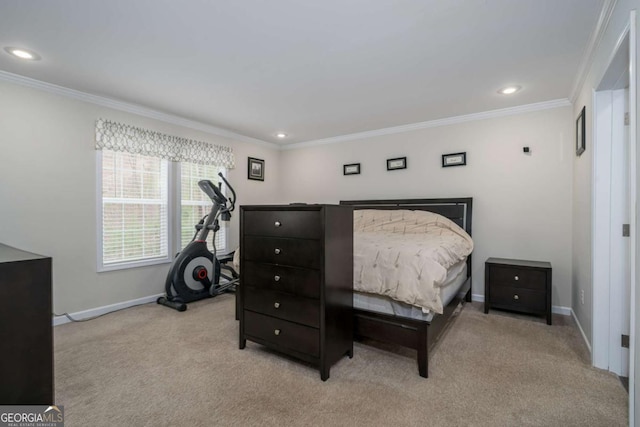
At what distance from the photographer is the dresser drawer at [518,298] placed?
315cm

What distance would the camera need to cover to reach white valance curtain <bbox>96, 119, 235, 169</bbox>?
3.46 metres

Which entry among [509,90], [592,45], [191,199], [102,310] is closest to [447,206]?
[509,90]

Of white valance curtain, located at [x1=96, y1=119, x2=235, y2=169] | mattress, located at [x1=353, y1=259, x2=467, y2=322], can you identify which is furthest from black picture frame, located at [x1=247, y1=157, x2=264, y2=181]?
mattress, located at [x1=353, y1=259, x2=467, y2=322]

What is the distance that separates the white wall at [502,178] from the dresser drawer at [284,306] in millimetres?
2760

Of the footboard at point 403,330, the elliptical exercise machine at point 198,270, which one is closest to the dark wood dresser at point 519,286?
the footboard at point 403,330

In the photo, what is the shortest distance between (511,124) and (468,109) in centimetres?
55

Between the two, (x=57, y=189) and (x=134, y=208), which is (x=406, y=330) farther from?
(x=57, y=189)

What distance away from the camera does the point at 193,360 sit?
237 cm

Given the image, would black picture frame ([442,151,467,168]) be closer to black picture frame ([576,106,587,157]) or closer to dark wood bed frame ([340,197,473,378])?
black picture frame ([576,106,587,157])

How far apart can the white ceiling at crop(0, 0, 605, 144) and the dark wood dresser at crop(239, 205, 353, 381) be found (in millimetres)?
1249

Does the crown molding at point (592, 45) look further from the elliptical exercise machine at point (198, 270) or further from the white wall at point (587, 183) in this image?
the elliptical exercise machine at point (198, 270)

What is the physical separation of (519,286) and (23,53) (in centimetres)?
503

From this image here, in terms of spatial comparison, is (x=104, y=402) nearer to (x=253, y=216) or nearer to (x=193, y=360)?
(x=193, y=360)

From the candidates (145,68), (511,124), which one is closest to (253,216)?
(145,68)
